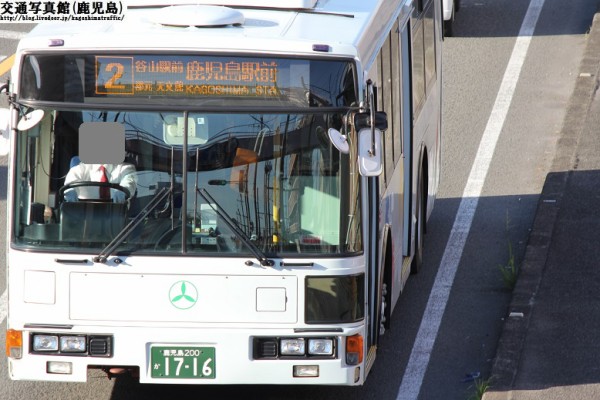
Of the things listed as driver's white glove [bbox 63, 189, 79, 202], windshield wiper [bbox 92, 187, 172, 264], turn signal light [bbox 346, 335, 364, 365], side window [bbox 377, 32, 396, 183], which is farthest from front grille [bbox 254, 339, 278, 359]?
side window [bbox 377, 32, 396, 183]

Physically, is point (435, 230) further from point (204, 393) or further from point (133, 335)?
point (133, 335)

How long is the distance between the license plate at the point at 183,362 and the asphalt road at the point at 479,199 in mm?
1305

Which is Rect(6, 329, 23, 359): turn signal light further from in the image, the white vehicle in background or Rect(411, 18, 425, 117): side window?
the white vehicle in background

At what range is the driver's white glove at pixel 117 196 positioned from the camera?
29.3ft

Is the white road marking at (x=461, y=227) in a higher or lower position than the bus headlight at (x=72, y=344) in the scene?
lower

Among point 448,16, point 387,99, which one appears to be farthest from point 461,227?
point 448,16

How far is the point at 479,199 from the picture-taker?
15164mm

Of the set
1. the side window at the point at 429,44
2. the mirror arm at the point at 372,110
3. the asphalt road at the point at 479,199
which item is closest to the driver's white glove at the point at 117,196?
the mirror arm at the point at 372,110

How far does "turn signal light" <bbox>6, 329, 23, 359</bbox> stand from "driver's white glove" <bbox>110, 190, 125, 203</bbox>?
3.70ft

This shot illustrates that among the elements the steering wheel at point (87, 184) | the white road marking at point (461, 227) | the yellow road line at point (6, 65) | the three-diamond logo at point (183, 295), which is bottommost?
the white road marking at point (461, 227)

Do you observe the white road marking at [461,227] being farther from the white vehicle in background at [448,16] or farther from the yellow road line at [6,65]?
the yellow road line at [6,65]

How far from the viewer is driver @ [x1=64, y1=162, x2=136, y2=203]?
29.3 ft

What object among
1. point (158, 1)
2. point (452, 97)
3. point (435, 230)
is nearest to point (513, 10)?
point (452, 97)

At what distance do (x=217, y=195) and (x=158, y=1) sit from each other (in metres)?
1.92
